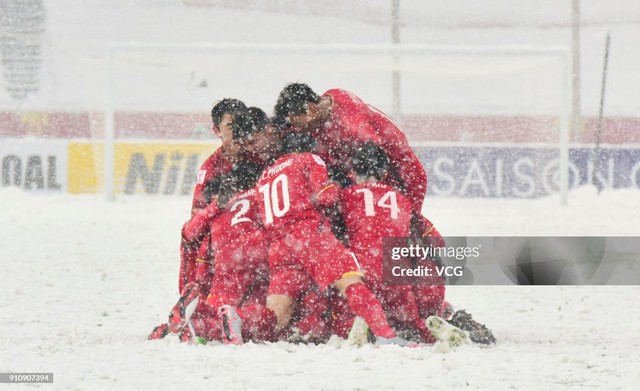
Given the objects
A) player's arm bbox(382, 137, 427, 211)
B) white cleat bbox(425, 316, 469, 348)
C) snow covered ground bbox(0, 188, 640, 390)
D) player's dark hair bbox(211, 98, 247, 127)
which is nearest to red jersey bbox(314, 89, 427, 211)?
player's arm bbox(382, 137, 427, 211)

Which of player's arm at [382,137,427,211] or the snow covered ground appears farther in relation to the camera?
player's arm at [382,137,427,211]

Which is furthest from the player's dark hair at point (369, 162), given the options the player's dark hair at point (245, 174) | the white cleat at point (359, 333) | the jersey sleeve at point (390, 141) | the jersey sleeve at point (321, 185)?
the white cleat at point (359, 333)

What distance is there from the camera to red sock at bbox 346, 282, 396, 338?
489 cm

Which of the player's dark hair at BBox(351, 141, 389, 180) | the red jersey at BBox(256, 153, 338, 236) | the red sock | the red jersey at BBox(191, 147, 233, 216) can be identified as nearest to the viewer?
the red sock

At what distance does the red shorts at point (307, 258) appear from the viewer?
5.07 m

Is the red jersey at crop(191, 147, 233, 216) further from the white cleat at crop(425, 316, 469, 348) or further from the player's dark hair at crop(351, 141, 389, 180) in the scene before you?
the white cleat at crop(425, 316, 469, 348)

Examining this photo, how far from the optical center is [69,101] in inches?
1252

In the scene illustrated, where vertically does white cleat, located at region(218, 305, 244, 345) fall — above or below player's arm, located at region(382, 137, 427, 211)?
below

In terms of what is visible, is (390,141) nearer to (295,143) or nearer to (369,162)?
(369,162)

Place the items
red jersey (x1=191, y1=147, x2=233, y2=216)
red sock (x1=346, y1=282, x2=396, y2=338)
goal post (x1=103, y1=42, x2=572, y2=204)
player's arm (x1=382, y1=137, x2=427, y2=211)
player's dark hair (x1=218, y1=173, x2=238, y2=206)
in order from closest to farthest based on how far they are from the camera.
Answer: red sock (x1=346, y1=282, x2=396, y2=338)
player's dark hair (x1=218, y1=173, x2=238, y2=206)
red jersey (x1=191, y1=147, x2=233, y2=216)
player's arm (x1=382, y1=137, x2=427, y2=211)
goal post (x1=103, y1=42, x2=572, y2=204)

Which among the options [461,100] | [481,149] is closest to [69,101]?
[461,100]

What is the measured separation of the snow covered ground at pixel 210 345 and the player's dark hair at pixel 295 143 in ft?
3.31

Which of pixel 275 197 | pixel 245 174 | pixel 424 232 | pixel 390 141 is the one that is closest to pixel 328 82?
pixel 390 141

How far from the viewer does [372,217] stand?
5.39 m
